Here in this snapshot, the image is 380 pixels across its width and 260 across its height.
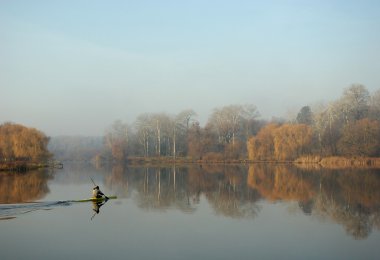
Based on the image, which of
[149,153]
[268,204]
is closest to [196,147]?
[149,153]

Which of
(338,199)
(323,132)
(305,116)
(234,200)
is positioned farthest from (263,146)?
(234,200)

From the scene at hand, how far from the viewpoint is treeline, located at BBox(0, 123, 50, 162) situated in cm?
4947

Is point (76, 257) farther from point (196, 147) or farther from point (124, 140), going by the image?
point (124, 140)

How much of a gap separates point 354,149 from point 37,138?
40014 mm

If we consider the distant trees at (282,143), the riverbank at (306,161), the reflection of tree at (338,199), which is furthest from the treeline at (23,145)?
the reflection of tree at (338,199)

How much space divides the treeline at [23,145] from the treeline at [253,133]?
23.3 m

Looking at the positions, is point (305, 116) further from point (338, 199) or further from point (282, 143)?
point (338, 199)

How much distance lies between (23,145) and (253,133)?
39.7m

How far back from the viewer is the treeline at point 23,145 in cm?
4947

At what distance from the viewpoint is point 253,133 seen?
72938 mm

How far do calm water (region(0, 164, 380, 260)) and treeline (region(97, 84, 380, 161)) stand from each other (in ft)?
106

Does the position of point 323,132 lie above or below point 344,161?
above

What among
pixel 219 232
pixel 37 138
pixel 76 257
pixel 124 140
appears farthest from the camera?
pixel 124 140

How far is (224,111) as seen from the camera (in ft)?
232
